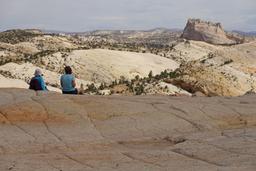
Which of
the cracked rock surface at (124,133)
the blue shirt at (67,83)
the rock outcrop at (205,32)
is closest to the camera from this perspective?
the cracked rock surface at (124,133)

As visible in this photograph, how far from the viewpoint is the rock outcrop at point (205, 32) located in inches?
5689

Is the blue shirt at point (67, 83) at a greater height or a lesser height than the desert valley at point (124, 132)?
greater

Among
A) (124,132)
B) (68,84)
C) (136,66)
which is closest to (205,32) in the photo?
(136,66)

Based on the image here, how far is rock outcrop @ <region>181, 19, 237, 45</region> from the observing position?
144500 mm

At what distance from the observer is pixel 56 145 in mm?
15164

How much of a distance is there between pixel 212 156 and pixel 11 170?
15.5 feet

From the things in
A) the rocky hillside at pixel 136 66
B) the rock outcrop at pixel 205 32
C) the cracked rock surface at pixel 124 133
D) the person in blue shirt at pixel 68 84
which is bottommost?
the rock outcrop at pixel 205 32

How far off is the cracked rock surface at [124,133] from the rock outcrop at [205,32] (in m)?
124

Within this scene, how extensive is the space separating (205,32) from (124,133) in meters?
132

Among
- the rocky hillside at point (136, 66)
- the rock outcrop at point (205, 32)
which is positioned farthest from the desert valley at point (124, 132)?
the rock outcrop at point (205, 32)

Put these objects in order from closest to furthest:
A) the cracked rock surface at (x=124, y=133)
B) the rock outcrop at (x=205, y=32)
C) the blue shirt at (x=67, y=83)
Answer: the cracked rock surface at (x=124, y=133) → the blue shirt at (x=67, y=83) → the rock outcrop at (x=205, y=32)

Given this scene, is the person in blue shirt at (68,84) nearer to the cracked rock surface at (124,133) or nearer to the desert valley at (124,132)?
the desert valley at (124,132)

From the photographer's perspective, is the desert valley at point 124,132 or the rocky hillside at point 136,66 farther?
the rocky hillside at point 136,66

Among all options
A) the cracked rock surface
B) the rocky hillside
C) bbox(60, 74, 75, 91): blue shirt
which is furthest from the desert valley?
the rocky hillside
